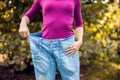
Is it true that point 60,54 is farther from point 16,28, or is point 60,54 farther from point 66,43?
point 16,28

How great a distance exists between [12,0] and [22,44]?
2.33 ft

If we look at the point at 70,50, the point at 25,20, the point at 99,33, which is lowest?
the point at 99,33

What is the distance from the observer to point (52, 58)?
2480 millimetres

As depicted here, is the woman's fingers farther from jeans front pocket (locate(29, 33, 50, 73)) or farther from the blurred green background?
the blurred green background

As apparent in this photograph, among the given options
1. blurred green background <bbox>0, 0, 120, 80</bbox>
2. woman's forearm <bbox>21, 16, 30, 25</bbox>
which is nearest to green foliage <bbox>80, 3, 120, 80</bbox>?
blurred green background <bbox>0, 0, 120, 80</bbox>

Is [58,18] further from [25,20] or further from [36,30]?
[36,30]

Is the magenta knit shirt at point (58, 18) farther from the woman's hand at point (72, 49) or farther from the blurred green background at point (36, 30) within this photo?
the blurred green background at point (36, 30)

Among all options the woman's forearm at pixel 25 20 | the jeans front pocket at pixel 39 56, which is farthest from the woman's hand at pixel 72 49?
the woman's forearm at pixel 25 20

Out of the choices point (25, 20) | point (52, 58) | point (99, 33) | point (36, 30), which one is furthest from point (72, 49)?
point (99, 33)

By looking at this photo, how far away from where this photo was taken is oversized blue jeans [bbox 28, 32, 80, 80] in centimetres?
244

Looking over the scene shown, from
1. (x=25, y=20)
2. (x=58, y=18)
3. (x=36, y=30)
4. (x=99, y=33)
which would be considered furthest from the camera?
(x=99, y=33)

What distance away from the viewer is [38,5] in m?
2.61

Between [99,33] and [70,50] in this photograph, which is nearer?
[70,50]

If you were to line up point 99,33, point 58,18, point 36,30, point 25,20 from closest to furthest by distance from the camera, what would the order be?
point 58,18 → point 25,20 → point 36,30 → point 99,33
